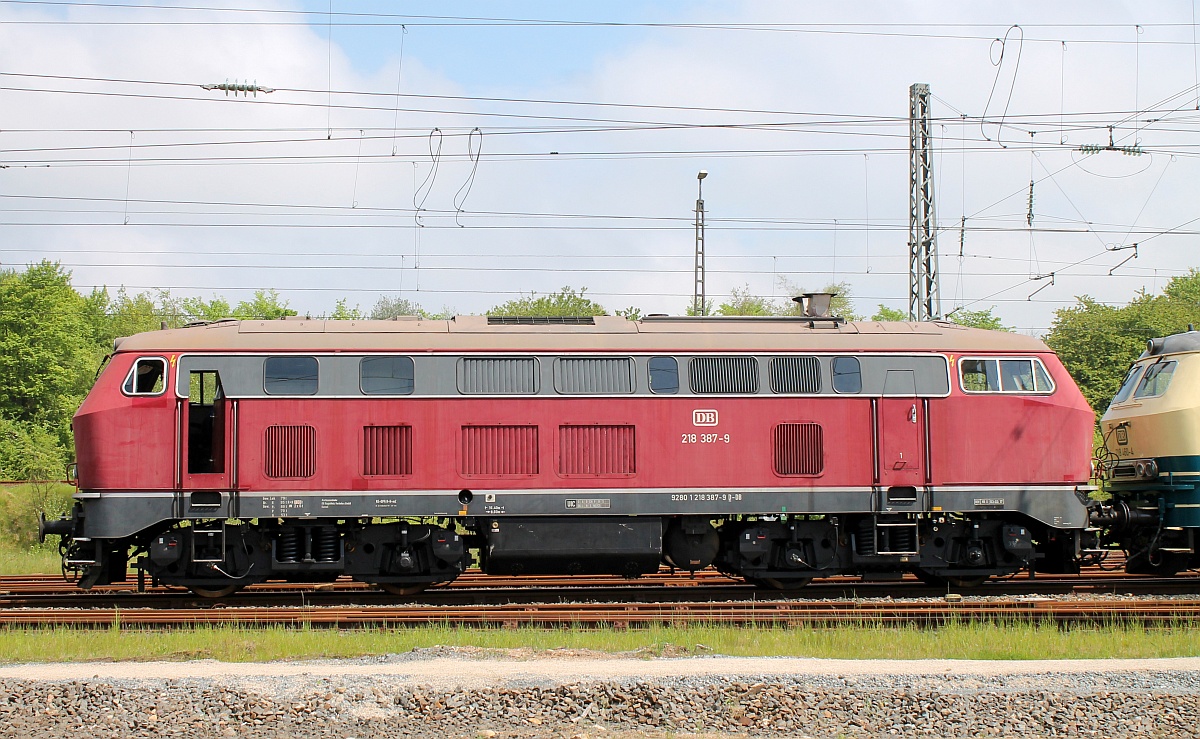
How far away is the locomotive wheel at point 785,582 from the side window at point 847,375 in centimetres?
297

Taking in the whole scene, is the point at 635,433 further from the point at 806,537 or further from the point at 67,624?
the point at 67,624

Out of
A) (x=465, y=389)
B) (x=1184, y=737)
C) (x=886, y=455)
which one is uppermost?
(x=465, y=389)

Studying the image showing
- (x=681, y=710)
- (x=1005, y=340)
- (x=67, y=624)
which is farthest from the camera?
(x=1005, y=340)

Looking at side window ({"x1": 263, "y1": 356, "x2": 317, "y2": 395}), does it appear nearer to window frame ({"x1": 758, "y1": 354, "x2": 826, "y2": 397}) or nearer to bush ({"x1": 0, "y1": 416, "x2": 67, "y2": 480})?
window frame ({"x1": 758, "y1": 354, "x2": 826, "y2": 397})

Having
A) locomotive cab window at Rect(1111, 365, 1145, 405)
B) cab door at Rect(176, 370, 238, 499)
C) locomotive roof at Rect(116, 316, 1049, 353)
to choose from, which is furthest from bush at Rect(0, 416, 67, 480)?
locomotive cab window at Rect(1111, 365, 1145, 405)

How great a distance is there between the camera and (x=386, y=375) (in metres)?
15.1

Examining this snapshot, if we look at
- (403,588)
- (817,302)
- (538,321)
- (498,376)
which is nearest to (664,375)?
(538,321)

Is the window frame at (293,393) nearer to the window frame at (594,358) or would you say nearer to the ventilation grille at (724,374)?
the window frame at (594,358)

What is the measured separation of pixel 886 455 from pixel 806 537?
174cm

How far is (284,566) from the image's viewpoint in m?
14.9

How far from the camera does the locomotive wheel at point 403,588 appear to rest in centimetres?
1538

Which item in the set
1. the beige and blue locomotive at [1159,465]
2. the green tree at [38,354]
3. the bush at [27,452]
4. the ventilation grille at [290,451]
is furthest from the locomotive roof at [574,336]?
the green tree at [38,354]

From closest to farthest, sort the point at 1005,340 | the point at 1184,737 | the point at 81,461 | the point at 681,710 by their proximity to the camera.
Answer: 1. the point at 1184,737
2. the point at 681,710
3. the point at 81,461
4. the point at 1005,340

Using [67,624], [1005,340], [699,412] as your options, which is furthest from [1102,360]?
[67,624]
